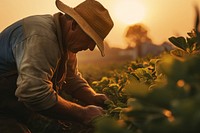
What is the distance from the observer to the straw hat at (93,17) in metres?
3.52

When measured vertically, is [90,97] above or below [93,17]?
below

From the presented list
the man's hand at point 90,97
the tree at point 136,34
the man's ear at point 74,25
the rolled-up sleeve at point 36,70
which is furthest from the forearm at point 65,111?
the tree at point 136,34

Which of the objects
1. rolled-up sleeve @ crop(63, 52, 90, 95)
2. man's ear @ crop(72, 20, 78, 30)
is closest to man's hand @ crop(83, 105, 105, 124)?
man's ear @ crop(72, 20, 78, 30)

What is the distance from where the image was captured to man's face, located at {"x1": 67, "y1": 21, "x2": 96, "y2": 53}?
3476mm

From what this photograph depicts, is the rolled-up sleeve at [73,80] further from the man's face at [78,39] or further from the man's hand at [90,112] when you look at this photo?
the man's hand at [90,112]

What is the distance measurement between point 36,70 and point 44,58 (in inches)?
4.6

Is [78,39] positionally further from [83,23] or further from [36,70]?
[36,70]

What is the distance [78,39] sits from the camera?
3.50 m

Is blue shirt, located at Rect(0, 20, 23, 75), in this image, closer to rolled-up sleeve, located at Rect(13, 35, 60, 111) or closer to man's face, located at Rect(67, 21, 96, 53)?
rolled-up sleeve, located at Rect(13, 35, 60, 111)

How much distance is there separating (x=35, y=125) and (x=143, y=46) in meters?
74.0

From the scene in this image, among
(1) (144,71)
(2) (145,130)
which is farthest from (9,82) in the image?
(2) (145,130)

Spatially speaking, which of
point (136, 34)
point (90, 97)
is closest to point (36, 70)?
point (90, 97)

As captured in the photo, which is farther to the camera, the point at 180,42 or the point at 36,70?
the point at 36,70

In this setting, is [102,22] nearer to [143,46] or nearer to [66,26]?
[66,26]
